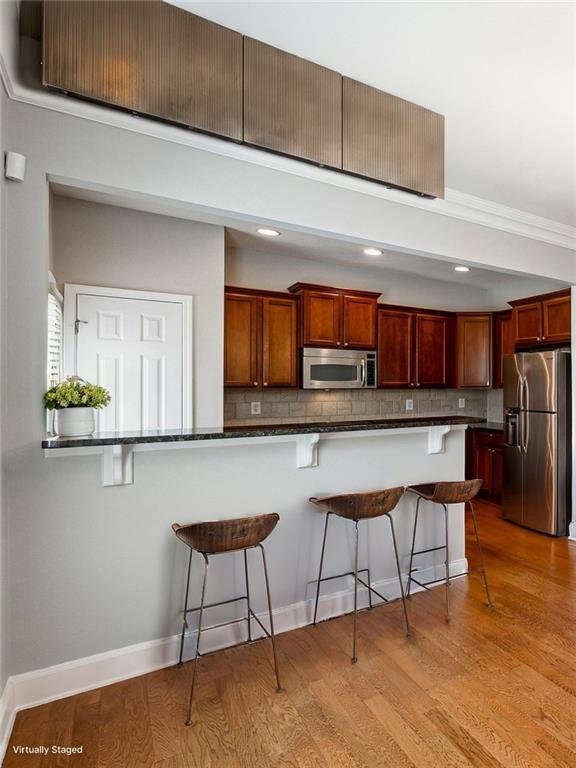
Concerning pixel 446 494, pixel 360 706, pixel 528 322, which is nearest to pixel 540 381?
pixel 528 322

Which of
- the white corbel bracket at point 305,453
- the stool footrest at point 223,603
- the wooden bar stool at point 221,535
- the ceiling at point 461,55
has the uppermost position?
the ceiling at point 461,55

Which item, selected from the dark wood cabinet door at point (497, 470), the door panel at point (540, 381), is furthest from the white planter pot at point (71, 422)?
the dark wood cabinet door at point (497, 470)

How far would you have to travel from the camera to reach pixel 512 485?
4.32m

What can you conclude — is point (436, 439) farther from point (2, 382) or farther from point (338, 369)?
point (2, 382)

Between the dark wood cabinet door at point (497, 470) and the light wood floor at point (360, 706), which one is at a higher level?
the dark wood cabinet door at point (497, 470)

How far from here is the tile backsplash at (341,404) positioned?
166 inches

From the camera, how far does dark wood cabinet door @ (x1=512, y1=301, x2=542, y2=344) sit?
4.36 m

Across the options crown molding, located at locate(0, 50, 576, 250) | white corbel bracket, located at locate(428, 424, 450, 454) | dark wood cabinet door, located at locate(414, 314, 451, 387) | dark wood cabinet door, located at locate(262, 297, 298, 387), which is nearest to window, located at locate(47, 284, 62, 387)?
crown molding, located at locate(0, 50, 576, 250)

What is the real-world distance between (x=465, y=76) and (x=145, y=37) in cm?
147

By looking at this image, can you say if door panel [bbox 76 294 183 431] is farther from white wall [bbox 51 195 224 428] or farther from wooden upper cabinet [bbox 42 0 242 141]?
wooden upper cabinet [bbox 42 0 242 141]

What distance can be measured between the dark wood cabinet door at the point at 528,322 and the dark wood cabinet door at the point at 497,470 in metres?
1.31

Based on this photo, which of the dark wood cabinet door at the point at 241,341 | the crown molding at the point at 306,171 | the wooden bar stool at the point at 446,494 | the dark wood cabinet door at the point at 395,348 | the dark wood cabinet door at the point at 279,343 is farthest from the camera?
the dark wood cabinet door at the point at 395,348

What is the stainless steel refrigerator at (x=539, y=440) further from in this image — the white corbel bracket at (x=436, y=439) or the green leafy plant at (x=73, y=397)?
the green leafy plant at (x=73, y=397)

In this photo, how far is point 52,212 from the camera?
9.09 feet
